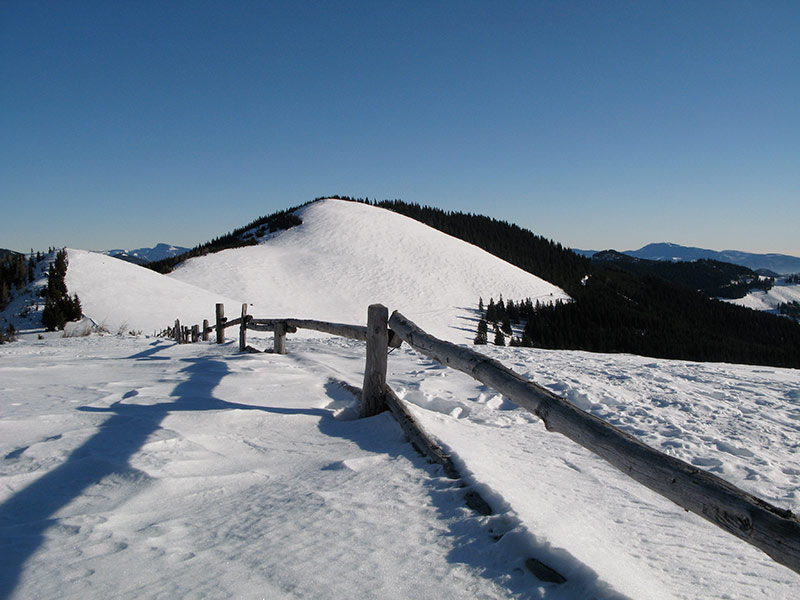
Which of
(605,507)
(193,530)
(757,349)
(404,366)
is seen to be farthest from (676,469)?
(757,349)

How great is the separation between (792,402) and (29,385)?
10284 millimetres

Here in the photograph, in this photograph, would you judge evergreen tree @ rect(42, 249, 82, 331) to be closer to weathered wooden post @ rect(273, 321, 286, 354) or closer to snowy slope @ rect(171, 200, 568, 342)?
snowy slope @ rect(171, 200, 568, 342)

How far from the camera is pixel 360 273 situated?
132 ft

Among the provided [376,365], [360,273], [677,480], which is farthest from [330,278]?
[677,480]

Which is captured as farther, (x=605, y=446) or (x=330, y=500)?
(x=330, y=500)

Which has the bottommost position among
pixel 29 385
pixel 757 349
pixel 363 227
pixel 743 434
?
pixel 757 349

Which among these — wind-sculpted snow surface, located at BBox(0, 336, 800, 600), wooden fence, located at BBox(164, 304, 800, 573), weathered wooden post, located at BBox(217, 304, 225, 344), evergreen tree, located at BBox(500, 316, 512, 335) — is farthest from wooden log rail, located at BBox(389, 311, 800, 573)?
evergreen tree, located at BBox(500, 316, 512, 335)

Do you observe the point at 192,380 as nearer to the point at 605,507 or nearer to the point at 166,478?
the point at 166,478

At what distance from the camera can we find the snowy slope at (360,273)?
109 ft

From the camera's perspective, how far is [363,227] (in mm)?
49594

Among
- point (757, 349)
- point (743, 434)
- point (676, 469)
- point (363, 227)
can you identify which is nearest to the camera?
point (676, 469)

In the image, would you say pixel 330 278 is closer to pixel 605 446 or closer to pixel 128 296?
pixel 128 296

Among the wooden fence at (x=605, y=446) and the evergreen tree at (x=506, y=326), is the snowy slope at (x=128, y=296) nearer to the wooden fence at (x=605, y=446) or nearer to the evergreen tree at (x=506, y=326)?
the wooden fence at (x=605, y=446)

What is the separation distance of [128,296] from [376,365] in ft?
69.1
